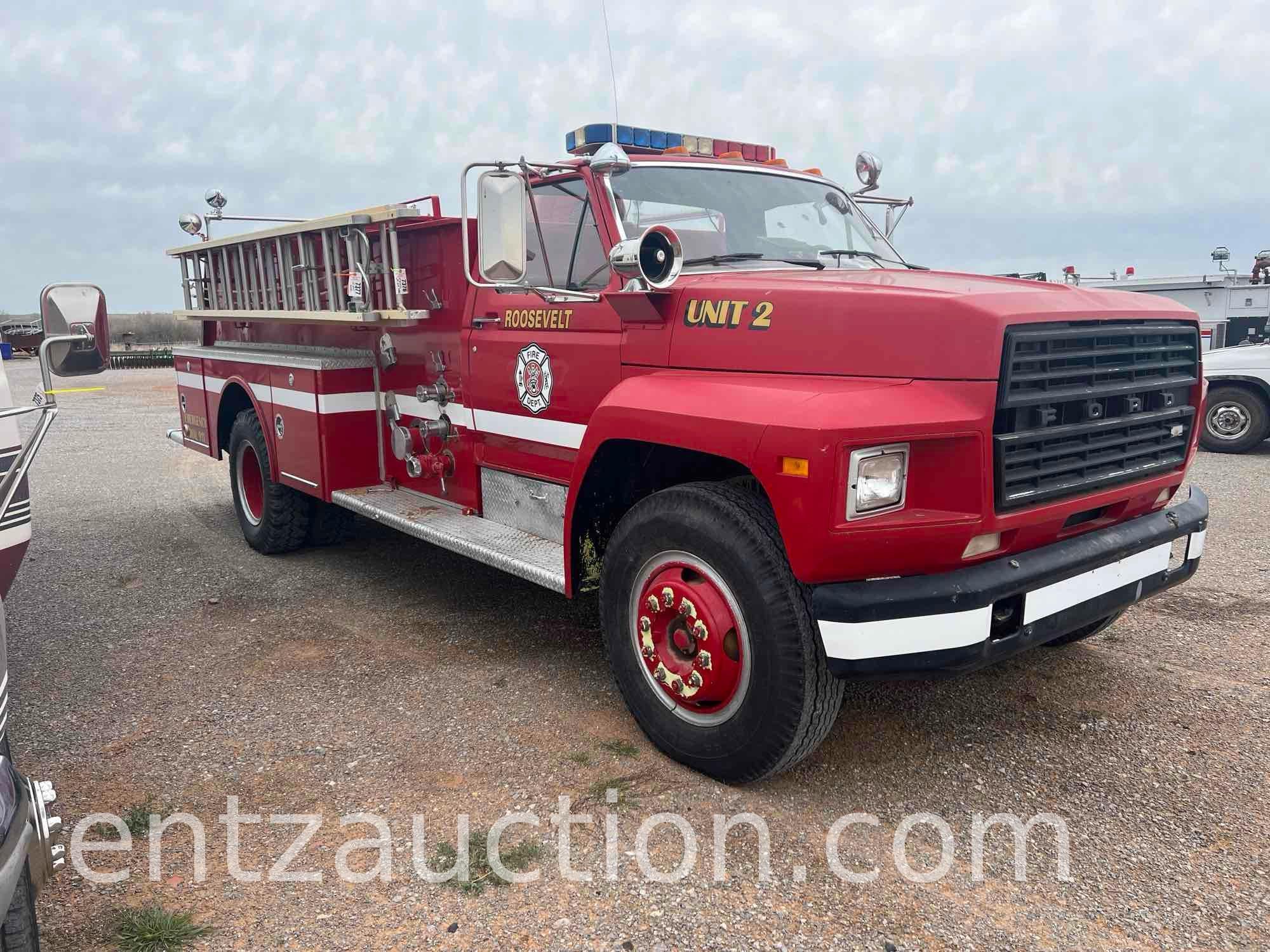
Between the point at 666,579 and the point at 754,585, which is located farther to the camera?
the point at 666,579

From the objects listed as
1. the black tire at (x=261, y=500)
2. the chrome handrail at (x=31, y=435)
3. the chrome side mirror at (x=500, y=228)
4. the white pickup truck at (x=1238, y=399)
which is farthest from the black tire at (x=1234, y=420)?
the chrome handrail at (x=31, y=435)

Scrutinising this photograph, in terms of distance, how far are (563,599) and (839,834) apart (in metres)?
2.51

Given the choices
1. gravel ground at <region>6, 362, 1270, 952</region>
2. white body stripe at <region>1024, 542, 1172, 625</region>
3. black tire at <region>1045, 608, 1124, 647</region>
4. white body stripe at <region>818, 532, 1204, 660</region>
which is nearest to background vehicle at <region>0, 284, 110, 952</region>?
gravel ground at <region>6, 362, 1270, 952</region>

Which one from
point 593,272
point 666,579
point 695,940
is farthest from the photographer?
point 593,272

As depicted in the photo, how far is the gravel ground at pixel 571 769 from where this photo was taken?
2586mm

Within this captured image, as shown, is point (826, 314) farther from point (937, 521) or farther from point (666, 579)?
point (666, 579)

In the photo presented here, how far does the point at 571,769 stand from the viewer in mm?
3346

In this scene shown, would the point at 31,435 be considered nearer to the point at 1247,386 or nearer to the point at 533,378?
the point at 533,378

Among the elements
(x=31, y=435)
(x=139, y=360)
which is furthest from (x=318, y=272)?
(x=139, y=360)

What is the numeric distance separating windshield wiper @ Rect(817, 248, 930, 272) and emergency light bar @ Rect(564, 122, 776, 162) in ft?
2.34

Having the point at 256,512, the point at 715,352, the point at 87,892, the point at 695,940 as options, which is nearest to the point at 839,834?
the point at 695,940

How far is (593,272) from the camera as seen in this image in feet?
12.9

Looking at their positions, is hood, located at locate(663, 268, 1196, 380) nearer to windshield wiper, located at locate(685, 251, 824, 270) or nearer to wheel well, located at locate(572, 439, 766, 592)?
windshield wiper, located at locate(685, 251, 824, 270)

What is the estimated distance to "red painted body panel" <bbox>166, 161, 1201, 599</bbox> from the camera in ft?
8.95
